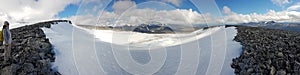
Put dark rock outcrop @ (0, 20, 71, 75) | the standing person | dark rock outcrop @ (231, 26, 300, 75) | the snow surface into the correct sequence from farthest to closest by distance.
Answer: the snow surface → dark rock outcrop @ (231, 26, 300, 75) → the standing person → dark rock outcrop @ (0, 20, 71, 75)

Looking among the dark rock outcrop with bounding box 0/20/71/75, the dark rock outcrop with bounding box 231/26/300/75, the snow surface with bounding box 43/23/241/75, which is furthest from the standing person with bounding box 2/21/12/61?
the dark rock outcrop with bounding box 231/26/300/75

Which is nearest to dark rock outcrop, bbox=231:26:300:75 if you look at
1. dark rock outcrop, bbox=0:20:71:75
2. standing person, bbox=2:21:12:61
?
dark rock outcrop, bbox=0:20:71:75

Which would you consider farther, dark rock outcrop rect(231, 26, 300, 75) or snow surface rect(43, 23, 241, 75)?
snow surface rect(43, 23, 241, 75)

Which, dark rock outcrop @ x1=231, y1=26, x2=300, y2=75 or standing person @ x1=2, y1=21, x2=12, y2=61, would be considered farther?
dark rock outcrop @ x1=231, y1=26, x2=300, y2=75

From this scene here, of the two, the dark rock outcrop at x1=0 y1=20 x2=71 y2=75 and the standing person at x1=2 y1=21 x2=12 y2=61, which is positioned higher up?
the standing person at x1=2 y1=21 x2=12 y2=61

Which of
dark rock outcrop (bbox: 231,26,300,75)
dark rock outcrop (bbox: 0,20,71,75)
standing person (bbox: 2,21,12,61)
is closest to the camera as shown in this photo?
dark rock outcrop (bbox: 0,20,71,75)

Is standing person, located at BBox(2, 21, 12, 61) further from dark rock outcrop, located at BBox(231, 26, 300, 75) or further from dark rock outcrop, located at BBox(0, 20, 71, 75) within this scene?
dark rock outcrop, located at BBox(231, 26, 300, 75)

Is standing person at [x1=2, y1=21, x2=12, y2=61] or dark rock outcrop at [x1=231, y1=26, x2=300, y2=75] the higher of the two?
standing person at [x1=2, y1=21, x2=12, y2=61]

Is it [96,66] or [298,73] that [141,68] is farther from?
[298,73]

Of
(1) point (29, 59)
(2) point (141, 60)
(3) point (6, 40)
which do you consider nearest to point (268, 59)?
(2) point (141, 60)

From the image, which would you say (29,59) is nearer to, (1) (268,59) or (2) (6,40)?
(2) (6,40)

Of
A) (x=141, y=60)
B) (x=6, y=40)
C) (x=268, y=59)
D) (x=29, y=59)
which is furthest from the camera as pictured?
(x=141, y=60)

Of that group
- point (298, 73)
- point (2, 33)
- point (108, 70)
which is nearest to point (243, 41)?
point (298, 73)

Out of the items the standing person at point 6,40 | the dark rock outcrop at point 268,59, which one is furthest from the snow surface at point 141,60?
the standing person at point 6,40
